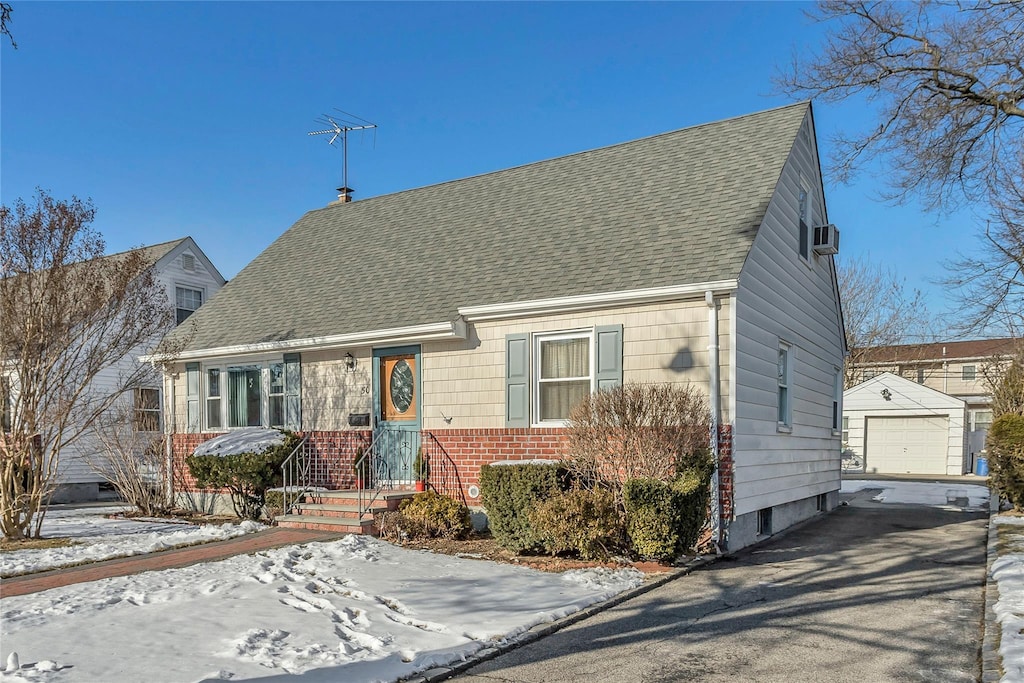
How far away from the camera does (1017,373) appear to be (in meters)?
16.9

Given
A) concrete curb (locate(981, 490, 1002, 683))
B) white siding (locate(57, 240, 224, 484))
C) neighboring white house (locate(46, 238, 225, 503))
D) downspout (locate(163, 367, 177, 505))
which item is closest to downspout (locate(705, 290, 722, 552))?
concrete curb (locate(981, 490, 1002, 683))

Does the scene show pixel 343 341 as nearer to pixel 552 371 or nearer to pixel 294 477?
pixel 294 477

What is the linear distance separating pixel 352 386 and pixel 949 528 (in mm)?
10189

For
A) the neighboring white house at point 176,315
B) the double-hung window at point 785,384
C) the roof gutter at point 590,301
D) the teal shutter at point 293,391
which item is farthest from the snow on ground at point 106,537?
the double-hung window at point 785,384

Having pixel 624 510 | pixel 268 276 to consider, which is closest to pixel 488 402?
pixel 624 510

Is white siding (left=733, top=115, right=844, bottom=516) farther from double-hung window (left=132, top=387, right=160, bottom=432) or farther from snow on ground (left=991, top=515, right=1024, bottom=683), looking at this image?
double-hung window (left=132, top=387, right=160, bottom=432)

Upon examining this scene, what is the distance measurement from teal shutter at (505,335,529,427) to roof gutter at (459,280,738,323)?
453 mm

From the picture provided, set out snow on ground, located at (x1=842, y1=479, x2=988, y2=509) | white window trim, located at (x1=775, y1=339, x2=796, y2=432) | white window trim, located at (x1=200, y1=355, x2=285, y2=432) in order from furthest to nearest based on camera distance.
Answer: snow on ground, located at (x1=842, y1=479, x2=988, y2=509) → white window trim, located at (x1=200, y1=355, x2=285, y2=432) → white window trim, located at (x1=775, y1=339, x2=796, y2=432)

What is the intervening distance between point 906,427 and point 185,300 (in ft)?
88.3

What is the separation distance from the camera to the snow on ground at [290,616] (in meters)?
5.38

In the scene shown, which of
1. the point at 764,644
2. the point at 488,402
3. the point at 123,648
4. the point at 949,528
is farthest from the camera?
the point at 949,528

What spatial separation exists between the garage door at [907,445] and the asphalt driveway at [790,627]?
21693 mm

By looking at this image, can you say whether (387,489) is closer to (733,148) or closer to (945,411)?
(733,148)

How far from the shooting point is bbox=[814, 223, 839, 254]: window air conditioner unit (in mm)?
14219
